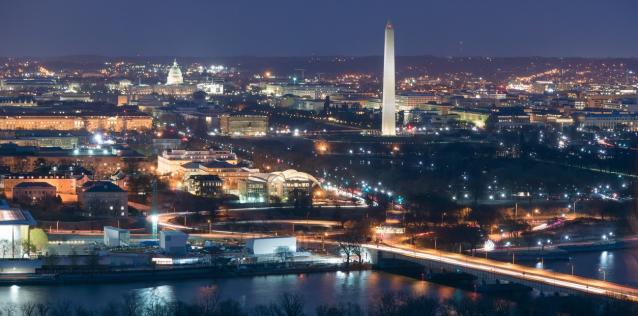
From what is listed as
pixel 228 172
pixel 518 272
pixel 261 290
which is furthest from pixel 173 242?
pixel 228 172

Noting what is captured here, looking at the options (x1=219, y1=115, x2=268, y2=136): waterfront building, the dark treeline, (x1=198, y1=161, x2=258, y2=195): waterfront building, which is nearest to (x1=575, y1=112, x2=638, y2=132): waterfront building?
(x1=219, y1=115, x2=268, y2=136): waterfront building

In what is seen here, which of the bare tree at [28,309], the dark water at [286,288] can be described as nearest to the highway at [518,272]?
the dark water at [286,288]

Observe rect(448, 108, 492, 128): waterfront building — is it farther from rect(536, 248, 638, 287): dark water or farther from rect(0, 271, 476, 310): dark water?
rect(0, 271, 476, 310): dark water

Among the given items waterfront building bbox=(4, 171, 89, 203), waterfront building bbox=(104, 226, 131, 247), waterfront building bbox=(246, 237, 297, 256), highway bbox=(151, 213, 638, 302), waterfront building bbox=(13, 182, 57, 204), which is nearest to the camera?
highway bbox=(151, 213, 638, 302)

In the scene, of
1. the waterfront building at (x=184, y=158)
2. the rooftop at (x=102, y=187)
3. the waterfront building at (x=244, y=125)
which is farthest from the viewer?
the waterfront building at (x=244, y=125)

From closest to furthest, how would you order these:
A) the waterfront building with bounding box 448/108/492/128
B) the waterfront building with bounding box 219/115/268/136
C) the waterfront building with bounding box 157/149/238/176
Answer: the waterfront building with bounding box 157/149/238/176 → the waterfront building with bounding box 219/115/268/136 → the waterfront building with bounding box 448/108/492/128

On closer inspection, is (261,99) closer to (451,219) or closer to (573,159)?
(573,159)

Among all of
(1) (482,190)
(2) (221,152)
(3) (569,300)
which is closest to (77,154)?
(2) (221,152)

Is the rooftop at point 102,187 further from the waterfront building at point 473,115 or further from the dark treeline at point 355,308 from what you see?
the waterfront building at point 473,115
